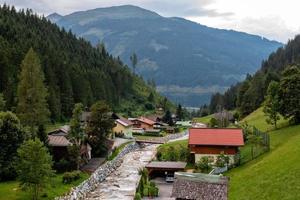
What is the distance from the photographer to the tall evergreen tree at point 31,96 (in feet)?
273

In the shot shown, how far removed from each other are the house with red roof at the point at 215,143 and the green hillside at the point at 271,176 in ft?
17.3

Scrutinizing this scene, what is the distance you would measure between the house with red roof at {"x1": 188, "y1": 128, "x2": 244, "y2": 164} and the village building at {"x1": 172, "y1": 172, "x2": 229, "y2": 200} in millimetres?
25394

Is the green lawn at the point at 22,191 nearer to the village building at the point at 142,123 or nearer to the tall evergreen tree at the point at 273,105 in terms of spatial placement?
the tall evergreen tree at the point at 273,105

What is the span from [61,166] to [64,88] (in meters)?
60.7

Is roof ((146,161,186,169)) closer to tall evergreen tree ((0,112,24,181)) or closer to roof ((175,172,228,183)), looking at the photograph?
tall evergreen tree ((0,112,24,181))

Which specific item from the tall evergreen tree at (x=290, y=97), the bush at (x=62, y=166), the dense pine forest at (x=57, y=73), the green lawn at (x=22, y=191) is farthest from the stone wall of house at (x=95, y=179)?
the tall evergreen tree at (x=290, y=97)

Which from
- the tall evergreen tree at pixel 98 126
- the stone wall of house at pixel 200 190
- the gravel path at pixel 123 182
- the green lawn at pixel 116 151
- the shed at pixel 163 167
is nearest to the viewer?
the stone wall of house at pixel 200 190

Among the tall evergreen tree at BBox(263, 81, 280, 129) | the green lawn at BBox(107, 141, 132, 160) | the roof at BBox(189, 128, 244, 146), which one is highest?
the tall evergreen tree at BBox(263, 81, 280, 129)

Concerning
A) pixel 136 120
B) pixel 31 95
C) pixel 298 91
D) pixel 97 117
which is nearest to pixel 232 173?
pixel 298 91

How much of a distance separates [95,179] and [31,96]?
23458mm

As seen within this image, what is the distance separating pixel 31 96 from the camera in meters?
84.3

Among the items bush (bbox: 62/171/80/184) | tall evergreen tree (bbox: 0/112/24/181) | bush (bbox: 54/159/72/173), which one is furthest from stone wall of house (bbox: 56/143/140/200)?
tall evergreen tree (bbox: 0/112/24/181)

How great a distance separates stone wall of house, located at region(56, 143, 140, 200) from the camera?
58.0 meters

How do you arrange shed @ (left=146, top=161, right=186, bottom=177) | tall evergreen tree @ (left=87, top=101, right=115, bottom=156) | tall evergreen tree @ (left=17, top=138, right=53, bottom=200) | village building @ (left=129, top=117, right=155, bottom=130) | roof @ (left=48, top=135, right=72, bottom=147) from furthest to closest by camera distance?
1. village building @ (left=129, top=117, right=155, bottom=130)
2. tall evergreen tree @ (left=87, top=101, right=115, bottom=156)
3. roof @ (left=48, top=135, right=72, bottom=147)
4. shed @ (left=146, top=161, right=186, bottom=177)
5. tall evergreen tree @ (left=17, top=138, right=53, bottom=200)
